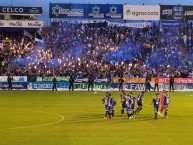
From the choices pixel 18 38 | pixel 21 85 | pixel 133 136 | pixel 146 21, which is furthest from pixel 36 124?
pixel 146 21

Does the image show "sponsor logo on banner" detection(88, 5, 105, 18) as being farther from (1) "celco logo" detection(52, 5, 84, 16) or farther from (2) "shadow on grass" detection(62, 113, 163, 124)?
(2) "shadow on grass" detection(62, 113, 163, 124)

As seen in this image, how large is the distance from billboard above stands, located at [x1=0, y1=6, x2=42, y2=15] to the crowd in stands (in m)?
3.21

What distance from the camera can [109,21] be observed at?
72125 millimetres

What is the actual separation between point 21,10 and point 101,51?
15.1 m

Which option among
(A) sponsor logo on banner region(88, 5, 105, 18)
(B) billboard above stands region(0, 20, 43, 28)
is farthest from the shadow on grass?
(B) billboard above stands region(0, 20, 43, 28)

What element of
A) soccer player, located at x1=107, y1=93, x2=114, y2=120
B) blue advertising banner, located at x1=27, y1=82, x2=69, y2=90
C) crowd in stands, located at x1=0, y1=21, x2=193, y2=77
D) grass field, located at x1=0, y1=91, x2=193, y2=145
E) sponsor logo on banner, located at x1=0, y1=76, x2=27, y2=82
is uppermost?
crowd in stands, located at x1=0, y1=21, x2=193, y2=77

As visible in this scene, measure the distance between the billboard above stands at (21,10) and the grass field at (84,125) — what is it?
33.9 m

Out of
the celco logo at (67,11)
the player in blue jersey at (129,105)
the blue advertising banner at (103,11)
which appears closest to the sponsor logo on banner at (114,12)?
the blue advertising banner at (103,11)

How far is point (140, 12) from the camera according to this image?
228ft

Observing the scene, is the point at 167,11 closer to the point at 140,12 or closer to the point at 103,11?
the point at 140,12

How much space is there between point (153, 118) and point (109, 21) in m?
43.2

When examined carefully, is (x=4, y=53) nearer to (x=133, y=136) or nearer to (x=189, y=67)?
(x=189, y=67)

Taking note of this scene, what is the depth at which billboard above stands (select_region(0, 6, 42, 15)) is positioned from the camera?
2800 inches

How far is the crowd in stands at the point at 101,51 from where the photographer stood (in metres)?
58.6
